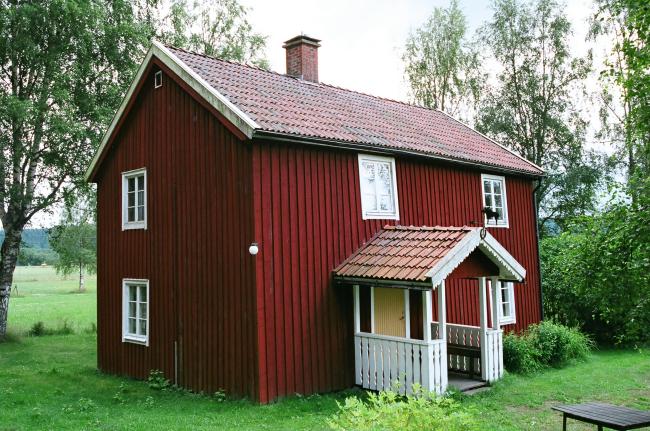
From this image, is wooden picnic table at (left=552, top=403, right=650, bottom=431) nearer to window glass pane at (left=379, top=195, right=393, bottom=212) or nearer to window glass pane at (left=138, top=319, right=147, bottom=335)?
window glass pane at (left=379, top=195, right=393, bottom=212)

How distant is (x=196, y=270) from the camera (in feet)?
38.9

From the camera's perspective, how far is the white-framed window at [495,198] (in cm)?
1608

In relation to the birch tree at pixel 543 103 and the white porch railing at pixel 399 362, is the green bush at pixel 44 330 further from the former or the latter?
the birch tree at pixel 543 103

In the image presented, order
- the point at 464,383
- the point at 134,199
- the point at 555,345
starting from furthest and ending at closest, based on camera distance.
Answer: the point at 555,345 → the point at 134,199 → the point at 464,383

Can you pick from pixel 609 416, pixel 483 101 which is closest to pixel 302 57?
pixel 609 416

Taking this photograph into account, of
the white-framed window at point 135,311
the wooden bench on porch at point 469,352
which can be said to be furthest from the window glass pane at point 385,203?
the white-framed window at point 135,311

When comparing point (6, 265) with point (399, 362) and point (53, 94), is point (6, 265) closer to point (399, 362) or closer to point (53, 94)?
point (53, 94)

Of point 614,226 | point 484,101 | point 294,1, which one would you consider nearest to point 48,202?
point 294,1

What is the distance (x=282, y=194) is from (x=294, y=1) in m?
12.4

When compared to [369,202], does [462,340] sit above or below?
below

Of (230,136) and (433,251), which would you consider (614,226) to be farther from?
(230,136)

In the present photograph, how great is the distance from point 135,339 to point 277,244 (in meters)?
4.68

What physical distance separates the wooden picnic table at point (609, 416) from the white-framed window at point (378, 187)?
5.78 m

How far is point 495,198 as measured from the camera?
16547mm
